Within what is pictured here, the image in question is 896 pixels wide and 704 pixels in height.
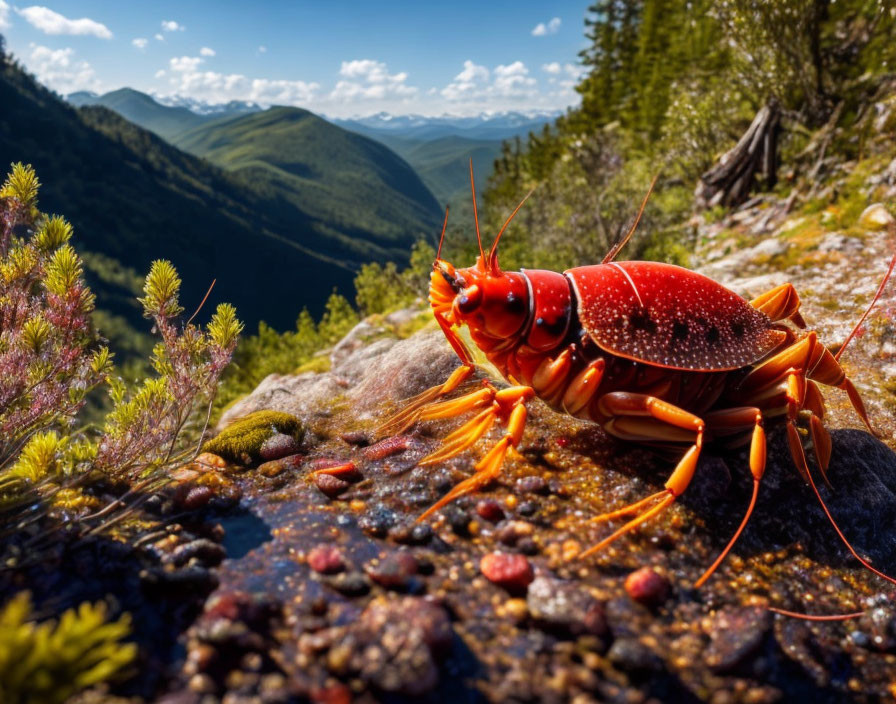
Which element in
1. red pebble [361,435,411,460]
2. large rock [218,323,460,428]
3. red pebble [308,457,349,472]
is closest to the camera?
red pebble [308,457,349,472]

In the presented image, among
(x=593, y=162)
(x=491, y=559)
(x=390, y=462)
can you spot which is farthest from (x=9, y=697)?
(x=593, y=162)

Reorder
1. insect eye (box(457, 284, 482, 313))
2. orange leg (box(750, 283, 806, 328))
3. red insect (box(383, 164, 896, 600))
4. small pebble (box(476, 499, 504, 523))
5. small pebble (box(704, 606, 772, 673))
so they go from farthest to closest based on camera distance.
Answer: orange leg (box(750, 283, 806, 328)), insect eye (box(457, 284, 482, 313)), red insect (box(383, 164, 896, 600)), small pebble (box(476, 499, 504, 523)), small pebble (box(704, 606, 772, 673))

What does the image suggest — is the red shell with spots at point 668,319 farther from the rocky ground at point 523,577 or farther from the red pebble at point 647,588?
the red pebble at point 647,588

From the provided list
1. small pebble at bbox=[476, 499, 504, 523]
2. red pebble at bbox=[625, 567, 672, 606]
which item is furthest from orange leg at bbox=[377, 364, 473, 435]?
red pebble at bbox=[625, 567, 672, 606]

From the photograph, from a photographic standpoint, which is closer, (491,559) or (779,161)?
(491,559)

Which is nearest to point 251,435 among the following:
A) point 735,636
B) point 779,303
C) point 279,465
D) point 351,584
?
point 279,465

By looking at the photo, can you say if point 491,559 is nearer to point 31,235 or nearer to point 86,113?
point 31,235

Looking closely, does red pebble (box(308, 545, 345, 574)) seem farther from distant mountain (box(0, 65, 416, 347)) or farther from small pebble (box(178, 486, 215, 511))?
distant mountain (box(0, 65, 416, 347))

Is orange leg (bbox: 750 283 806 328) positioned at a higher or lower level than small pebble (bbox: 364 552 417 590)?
higher
